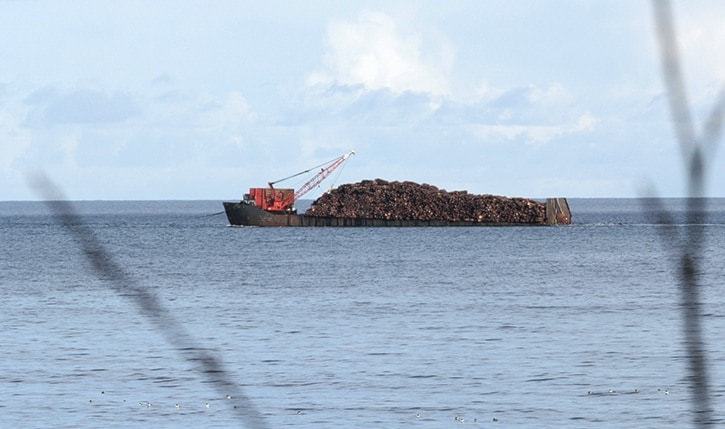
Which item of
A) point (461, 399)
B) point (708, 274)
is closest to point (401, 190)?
point (708, 274)

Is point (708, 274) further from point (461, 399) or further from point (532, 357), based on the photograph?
point (461, 399)

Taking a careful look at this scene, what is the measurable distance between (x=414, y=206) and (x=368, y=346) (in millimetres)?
137633

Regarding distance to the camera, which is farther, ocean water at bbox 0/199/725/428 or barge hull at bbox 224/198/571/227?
barge hull at bbox 224/198/571/227

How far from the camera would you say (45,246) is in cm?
12200

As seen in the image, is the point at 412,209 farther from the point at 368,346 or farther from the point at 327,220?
the point at 368,346

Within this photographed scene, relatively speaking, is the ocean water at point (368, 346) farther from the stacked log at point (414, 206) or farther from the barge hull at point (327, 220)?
the stacked log at point (414, 206)

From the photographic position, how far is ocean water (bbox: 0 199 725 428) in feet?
81.6

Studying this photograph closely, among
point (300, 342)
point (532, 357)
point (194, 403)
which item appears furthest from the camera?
point (300, 342)

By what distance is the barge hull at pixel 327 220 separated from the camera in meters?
158

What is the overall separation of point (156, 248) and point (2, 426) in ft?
311

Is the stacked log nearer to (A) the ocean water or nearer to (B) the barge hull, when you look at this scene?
(B) the barge hull

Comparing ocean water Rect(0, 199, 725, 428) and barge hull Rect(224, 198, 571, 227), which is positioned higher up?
barge hull Rect(224, 198, 571, 227)

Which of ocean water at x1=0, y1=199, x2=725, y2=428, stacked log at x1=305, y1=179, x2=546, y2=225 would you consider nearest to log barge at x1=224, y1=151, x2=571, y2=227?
stacked log at x1=305, y1=179, x2=546, y2=225

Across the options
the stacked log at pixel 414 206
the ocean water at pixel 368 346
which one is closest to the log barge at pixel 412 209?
the stacked log at pixel 414 206
